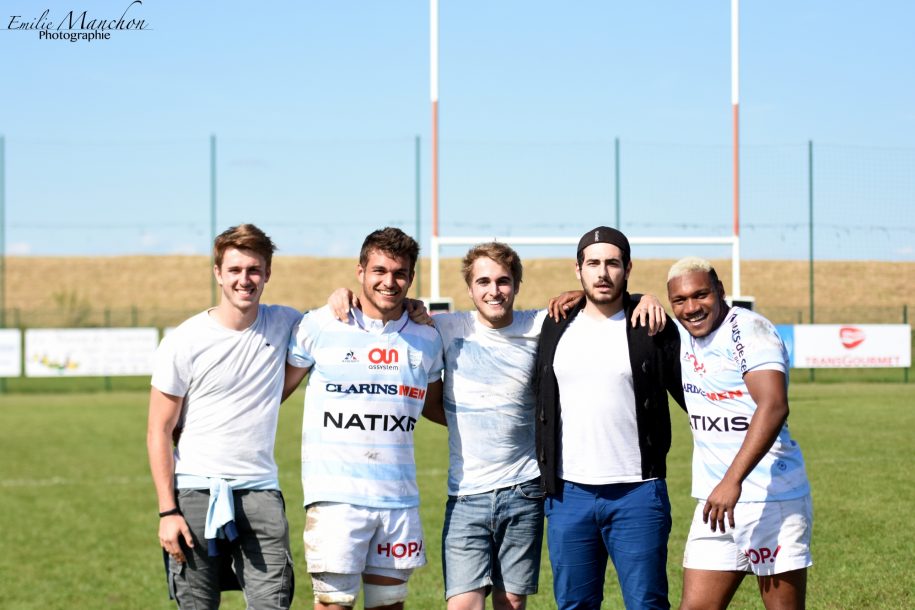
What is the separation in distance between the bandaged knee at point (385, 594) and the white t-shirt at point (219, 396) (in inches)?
23.3

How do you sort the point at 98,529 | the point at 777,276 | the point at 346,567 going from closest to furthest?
the point at 346,567, the point at 98,529, the point at 777,276

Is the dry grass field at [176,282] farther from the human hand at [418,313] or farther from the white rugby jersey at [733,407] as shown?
the white rugby jersey at [733,407]

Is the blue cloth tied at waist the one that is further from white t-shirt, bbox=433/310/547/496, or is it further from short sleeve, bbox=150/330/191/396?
white t-shirt, bbox=433/310/547/496

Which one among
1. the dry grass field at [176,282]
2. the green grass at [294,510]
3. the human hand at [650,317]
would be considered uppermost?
the dry grass field at [176,282]

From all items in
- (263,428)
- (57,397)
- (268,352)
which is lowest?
(57,397)

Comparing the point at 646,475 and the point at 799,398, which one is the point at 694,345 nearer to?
the point at 646,475

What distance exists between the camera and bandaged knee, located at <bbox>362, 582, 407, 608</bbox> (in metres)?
4.00

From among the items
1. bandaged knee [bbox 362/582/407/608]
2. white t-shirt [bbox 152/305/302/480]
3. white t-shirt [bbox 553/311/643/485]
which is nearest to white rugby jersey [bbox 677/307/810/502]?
white t-shirt [bbox 553/311/643/485]

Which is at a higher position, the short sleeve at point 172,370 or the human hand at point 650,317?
the human hand at point 650,317

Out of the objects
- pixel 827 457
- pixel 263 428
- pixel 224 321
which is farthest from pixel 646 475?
pixel 827 457

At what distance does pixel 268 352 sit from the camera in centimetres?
400

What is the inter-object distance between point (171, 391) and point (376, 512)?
2.88ft

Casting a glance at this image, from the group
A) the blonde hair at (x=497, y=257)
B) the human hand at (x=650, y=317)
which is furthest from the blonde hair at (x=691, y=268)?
the blonde hair at (x=497, y=257)

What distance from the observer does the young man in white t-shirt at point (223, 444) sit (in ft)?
12.8
